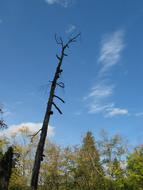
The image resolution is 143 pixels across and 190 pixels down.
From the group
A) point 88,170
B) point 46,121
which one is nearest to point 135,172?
point 88,170

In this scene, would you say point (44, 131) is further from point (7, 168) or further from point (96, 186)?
point (96, 186)

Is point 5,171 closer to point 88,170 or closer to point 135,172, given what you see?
point 135,172

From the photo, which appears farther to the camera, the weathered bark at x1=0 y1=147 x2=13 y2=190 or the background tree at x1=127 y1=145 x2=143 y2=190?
the background tree at x1=127 y1=145 x2=143 y2=190

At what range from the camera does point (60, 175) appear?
2491 inches

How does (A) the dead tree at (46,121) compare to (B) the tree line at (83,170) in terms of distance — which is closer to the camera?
(A) the dead tree at (46,121)

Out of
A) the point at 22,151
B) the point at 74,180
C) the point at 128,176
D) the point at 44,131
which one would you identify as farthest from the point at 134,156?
the point at 44,131

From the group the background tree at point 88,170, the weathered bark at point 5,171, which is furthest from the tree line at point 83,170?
the weathered bark at point 5,171

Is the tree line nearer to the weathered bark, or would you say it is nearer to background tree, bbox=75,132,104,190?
background tree, bbox=75,132,104,190

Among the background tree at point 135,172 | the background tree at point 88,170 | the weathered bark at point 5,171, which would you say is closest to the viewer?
the weathered bark at point 5,171

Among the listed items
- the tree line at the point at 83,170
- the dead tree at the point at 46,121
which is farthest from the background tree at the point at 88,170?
the dead tree at the point at 46,121

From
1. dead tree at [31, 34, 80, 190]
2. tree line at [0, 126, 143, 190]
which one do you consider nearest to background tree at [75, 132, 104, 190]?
tree line at [0, 126, 143, 190]

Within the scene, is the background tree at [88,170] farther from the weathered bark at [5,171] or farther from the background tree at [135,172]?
the weathered bark at [5,171]

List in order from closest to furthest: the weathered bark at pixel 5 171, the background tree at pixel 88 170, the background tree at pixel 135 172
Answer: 1. the weathered bark at pixel 5 171
2. the background tree at pixel 135 172
3. the background tree at pixel 88 170

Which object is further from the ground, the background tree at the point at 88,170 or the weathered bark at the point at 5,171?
the background tree at the point at 88,170
